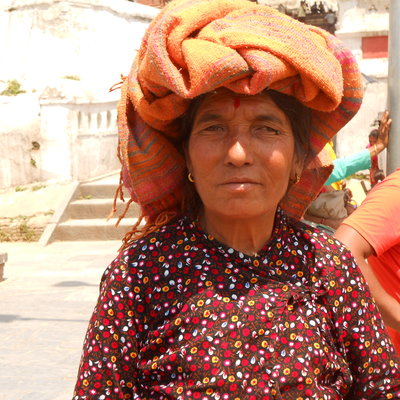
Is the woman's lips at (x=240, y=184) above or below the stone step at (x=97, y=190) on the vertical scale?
above

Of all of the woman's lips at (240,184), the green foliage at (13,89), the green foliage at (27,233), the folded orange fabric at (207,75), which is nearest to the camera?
the folded orange fabric at (207,75)

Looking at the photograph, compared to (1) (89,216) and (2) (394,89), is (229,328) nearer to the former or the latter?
(2) (394,89)

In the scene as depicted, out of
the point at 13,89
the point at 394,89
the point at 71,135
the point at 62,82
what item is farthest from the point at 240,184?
the point at 13,89

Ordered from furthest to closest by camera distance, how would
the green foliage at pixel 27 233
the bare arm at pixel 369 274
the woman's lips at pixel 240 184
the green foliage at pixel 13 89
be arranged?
the green foliage at pixel 13 89, the green foliage at pixel 27 233, the bare arm at pixel 369 274, the woman's lips at pixel 240 184

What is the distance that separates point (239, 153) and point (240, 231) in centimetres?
25

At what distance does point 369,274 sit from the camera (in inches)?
90.8

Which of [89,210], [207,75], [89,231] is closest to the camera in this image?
[207,75]

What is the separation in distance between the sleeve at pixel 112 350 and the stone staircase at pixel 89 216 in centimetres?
830

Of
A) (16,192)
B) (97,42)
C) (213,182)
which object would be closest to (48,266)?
(16,192)

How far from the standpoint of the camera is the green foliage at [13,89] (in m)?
12.0

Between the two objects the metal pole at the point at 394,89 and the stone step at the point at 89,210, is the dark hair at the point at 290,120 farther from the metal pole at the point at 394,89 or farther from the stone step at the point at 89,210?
the stone step at the point at 89,210

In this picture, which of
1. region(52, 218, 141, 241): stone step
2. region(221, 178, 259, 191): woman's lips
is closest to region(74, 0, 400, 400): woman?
region(221, 178, 259, 191): woman's lips

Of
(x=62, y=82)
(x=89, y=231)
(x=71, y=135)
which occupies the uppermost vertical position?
(x=62, y=82)

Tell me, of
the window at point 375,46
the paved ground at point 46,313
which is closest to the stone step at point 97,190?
the paved ground at point 46,313
